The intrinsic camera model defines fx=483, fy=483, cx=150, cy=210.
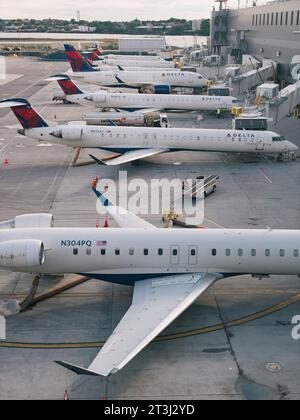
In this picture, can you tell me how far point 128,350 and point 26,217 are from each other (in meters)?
8.86

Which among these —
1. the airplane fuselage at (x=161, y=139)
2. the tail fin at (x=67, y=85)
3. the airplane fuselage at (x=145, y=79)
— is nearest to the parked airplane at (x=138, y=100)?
the tail fin at (x=67, y=85)

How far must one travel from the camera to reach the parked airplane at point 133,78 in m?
76.5

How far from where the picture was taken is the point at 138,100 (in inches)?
2435

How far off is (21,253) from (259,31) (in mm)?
80853

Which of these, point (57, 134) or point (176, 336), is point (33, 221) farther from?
point (57, 134)

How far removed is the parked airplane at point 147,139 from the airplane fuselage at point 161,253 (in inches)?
837

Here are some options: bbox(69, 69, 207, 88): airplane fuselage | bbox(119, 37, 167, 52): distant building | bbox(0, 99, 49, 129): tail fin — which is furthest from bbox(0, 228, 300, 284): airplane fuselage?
bbox(119, 37, 167, 52): distant building

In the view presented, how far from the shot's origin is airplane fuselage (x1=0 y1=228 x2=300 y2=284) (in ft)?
63.9

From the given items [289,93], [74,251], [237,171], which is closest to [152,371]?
[74,251]

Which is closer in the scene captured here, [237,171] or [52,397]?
[52,397]

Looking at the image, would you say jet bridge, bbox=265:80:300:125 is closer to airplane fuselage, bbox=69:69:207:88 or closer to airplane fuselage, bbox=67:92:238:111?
airplane fuselage, bbox=67:92:238:111

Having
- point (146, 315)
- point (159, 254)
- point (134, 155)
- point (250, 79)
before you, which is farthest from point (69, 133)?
point (250, 79)

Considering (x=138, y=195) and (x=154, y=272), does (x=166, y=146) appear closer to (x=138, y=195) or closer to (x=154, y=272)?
(x=138, y=195)

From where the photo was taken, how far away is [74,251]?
19500 mm
